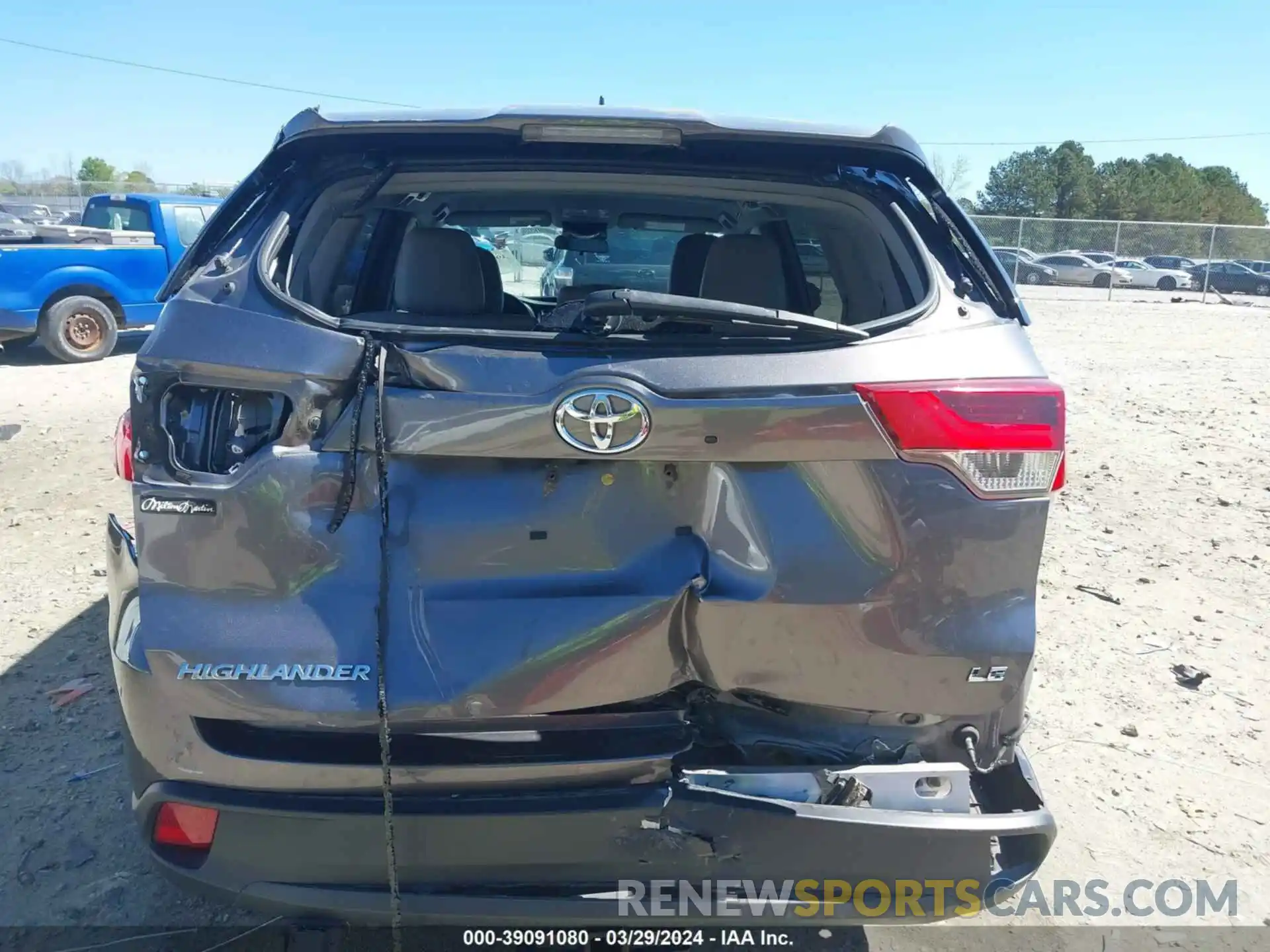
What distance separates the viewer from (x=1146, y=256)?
2855cm

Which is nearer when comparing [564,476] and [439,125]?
[564,476]

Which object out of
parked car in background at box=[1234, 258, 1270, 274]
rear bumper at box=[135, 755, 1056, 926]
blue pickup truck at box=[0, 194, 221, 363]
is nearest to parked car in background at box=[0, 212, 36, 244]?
blue pickup truck at box=[0, 194, 221, 363]

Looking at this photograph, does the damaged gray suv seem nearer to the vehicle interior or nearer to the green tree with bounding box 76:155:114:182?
the vehicle interior

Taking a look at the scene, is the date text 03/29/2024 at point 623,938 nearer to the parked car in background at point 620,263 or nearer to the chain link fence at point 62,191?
the parked car in background at point 620,263

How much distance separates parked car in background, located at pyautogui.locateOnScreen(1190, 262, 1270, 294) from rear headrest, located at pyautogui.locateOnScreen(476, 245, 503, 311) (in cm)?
3083

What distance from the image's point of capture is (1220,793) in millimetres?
3135

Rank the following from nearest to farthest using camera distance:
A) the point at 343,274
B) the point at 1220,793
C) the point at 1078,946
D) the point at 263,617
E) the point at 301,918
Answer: the point at 263,617 → the point at 301,918 → the point at 1078,946 → the point at 343,274 → the point at 1220,793

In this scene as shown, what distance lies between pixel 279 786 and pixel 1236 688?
3707mm

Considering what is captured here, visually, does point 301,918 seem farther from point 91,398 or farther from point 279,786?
point 91,398

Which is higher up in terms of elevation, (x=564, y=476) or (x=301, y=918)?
(x=564, y=476)

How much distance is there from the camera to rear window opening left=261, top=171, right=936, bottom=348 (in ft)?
7.29

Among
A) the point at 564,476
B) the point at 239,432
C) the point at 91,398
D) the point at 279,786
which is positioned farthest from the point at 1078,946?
the point at 91,398

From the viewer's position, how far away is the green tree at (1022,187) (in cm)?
6103

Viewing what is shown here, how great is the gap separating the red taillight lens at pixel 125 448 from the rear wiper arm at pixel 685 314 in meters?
0.91
